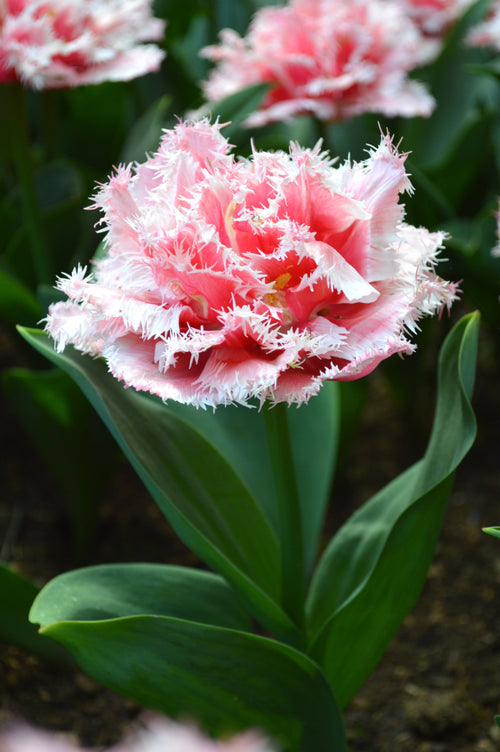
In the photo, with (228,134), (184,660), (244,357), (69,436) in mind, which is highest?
(244,357)

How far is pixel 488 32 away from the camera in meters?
1.13

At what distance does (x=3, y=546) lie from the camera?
111 cm

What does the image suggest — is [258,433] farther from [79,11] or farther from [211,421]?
[79,11]

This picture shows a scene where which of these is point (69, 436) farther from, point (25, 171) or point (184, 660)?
point (184, 660)

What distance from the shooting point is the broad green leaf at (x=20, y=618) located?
2.50ft

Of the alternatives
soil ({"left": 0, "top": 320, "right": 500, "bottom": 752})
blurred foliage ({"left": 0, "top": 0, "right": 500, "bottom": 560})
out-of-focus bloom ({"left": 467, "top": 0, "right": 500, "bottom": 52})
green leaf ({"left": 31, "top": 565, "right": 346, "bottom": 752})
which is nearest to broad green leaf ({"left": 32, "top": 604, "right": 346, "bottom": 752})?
green leaf ({"left": 31, "top": 565, "right": 346, "bottom": 752})

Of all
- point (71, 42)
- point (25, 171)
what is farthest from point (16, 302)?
point (71, 42)

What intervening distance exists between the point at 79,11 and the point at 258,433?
1.63ft

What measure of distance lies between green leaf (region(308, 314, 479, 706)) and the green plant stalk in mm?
517

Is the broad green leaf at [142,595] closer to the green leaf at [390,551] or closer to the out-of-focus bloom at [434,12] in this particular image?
the green leaf at [390,551]

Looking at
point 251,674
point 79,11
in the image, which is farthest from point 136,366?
point 79,11

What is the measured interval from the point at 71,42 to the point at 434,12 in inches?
31.1

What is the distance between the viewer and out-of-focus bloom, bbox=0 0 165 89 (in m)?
0.84

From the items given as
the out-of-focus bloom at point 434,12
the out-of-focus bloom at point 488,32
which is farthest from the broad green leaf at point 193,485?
the out-of-focus bloom at point 434,12
